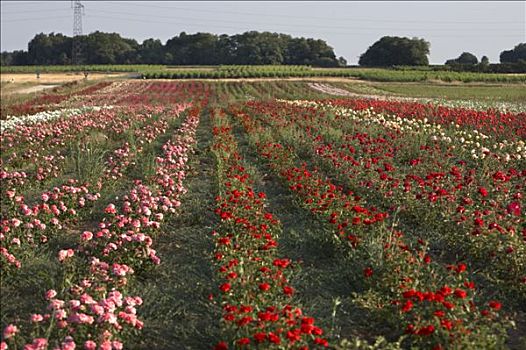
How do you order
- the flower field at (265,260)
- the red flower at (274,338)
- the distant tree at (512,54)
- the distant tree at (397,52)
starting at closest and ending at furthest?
the red flower at (274,338) < the flower field at (265,260) < the distant tree at (512,54) < the distant tree at (397,52)

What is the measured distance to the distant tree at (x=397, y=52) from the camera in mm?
75812

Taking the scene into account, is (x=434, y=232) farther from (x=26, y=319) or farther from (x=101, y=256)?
(x=26, y=319)

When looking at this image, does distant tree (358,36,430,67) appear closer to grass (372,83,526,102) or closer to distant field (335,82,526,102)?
distant field (335,82,526,102)

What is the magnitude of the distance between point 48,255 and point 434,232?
4.55 m

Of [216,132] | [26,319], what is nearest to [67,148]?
[216,132]

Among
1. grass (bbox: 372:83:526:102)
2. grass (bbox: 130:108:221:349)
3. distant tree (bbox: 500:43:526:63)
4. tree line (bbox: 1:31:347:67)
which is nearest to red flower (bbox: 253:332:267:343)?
grass (bbox: 130:108:221:349)

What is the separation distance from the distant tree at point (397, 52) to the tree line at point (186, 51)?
7229 mm

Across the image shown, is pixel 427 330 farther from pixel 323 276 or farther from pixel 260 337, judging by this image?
pixel 323 276

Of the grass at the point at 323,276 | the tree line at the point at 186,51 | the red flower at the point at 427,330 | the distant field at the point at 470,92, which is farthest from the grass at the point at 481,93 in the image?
the tree line at the point at 186,51

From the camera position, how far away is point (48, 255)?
5.64 metres

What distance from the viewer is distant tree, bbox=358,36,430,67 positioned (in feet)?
249

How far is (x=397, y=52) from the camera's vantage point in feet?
258

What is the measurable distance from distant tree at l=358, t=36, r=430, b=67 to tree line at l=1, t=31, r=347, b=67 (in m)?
7.23

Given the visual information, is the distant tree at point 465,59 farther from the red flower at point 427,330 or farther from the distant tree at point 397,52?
the red flower at point 427,330
